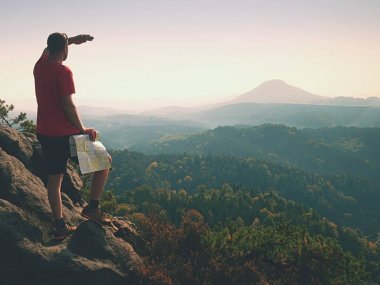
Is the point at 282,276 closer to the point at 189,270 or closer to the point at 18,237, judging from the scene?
the point at 189,270

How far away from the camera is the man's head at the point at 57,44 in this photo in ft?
25.5

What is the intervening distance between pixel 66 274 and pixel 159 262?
2615mm

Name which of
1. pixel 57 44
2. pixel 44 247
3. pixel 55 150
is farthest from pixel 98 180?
pixel 57 44

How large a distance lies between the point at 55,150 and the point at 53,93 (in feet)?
4.16

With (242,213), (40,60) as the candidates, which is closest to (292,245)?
(40,60)

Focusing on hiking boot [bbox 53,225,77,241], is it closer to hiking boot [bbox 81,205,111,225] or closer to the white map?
hiking boot [bbox 81,205,111,225]

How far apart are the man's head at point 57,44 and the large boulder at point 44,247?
3195mm

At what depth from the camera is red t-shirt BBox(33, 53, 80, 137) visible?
774cm

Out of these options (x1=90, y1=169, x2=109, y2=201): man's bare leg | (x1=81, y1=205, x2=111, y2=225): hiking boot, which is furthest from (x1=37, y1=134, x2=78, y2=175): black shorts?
(x1=81, y1=205, x2=111, y2=225): hiking boot

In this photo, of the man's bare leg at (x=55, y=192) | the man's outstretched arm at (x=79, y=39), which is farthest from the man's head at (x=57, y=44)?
the man's bare leg at (x=55, y=192)

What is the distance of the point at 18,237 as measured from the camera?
7.88m

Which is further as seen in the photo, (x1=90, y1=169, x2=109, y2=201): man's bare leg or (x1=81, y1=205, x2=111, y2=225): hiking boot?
(x1=81, y1=205, x2=111, y2=225): hiking boot

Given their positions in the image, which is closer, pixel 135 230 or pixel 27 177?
pixel 27 177

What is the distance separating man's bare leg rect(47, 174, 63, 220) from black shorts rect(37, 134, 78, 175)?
0.14 meters
